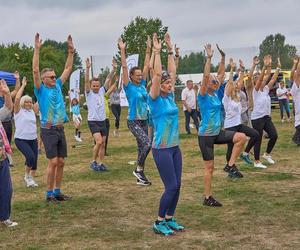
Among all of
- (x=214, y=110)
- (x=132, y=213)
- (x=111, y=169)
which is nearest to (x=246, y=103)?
(x=111, y=169)

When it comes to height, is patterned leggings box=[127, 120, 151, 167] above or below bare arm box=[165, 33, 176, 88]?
below

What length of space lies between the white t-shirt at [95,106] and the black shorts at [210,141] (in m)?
3.59

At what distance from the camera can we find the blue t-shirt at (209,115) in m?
7.32

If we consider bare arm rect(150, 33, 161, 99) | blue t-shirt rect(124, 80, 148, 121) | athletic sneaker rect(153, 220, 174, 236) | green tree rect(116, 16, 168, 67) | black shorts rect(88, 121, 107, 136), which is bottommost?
athletic sneaker rect(153, 220, 174, 236)


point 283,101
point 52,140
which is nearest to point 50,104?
point 52,140

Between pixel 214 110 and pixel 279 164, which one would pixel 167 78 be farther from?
pixel 279 164

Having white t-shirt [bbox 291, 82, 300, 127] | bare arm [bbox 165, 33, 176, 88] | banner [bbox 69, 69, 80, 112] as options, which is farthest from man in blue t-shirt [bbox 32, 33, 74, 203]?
banner [bbox 69, 69, 80, 112]

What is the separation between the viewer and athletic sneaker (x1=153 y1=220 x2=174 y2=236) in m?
5.78

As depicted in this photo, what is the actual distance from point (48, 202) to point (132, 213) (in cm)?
156

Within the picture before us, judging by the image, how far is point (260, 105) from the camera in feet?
33.3

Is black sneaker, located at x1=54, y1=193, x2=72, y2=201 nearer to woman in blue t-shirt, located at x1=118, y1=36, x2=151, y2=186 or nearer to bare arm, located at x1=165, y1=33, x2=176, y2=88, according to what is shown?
woman in blue t-shirt, located at x1=118, y1=36, x2=151, y2=186

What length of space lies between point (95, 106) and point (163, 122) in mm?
4809

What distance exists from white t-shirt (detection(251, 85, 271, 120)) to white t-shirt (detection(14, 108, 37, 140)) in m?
4.65

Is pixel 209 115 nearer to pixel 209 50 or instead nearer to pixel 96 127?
pixel 209 50
